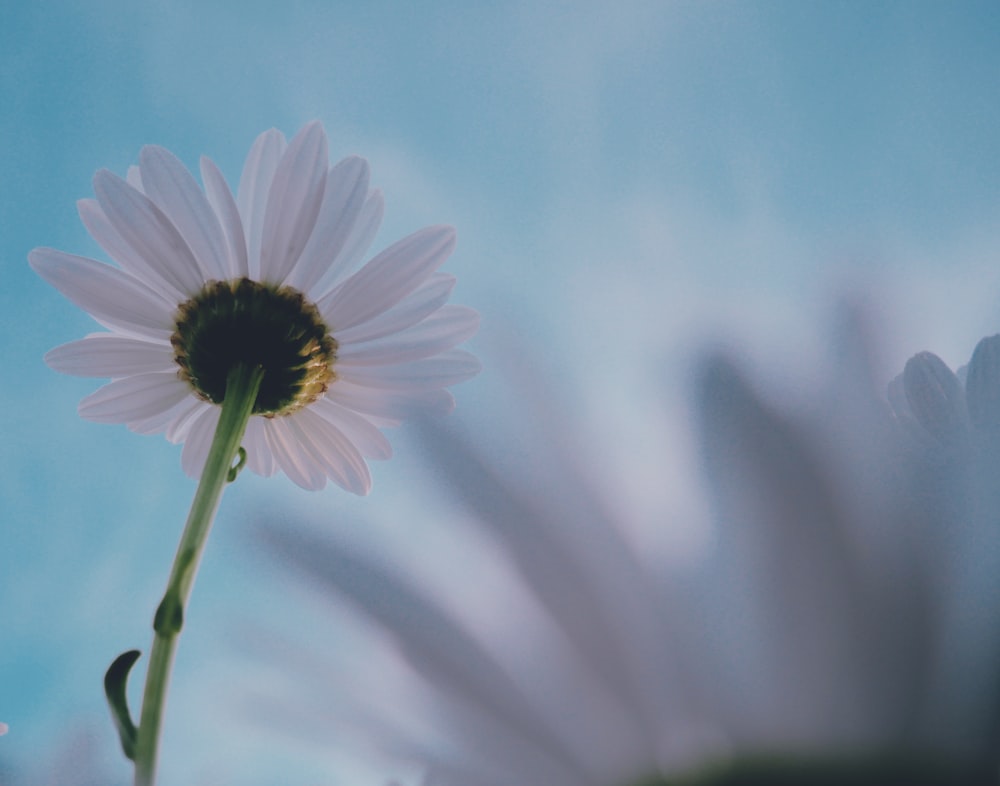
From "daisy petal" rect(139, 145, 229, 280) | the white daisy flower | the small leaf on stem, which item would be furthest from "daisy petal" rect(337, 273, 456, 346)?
the small leaf on stem

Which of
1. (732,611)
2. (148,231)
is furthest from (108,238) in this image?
(732,611)

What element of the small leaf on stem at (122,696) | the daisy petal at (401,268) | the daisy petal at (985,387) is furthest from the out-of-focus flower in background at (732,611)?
the daisy petal at (401,268)

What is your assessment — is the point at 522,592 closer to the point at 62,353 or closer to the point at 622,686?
the point at 622,686

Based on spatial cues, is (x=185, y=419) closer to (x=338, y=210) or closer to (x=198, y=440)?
(x=198, y=440)

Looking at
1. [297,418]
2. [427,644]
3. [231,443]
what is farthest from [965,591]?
[297,418]

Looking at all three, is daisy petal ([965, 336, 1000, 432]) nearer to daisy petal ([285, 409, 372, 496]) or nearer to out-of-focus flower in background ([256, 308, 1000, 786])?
out-of-focus flower in background ([256, 308, 1000, 786])
